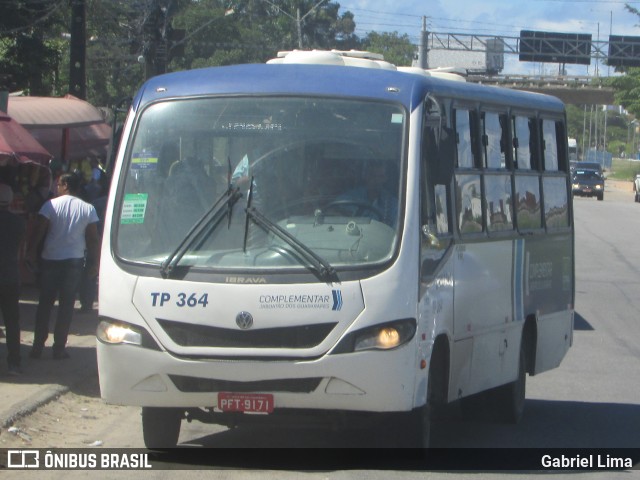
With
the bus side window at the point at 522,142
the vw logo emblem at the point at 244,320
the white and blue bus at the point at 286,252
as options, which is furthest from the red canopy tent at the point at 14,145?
the vw logo emblem at the point at 244,320

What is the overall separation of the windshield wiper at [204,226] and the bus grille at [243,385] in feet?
2.20

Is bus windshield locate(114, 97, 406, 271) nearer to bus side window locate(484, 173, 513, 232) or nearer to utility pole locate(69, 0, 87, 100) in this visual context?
bus side window locate(484, 173, 513, 232)

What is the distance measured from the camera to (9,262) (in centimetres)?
1009

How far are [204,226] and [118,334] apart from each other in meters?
0.87

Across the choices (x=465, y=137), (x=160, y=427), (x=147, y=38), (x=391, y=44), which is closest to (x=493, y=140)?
(x=465, y=137)

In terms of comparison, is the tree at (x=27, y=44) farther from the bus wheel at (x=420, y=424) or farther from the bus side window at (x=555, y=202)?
the bus wheel at (x=420, y=424)

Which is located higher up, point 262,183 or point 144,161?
point 144,161

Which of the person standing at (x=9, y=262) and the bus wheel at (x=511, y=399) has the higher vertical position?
the person standing at (x=9, y=262)

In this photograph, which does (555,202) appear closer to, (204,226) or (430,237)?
(430,237)

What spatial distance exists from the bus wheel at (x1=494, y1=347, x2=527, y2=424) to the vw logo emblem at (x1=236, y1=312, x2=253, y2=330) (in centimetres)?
362

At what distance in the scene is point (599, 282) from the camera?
73.6 ft

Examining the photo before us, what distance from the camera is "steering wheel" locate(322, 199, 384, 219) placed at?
23.5 feet

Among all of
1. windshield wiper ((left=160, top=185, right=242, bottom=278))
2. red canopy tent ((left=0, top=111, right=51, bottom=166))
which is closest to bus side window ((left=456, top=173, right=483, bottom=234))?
windshield wiper ((left=160, top=185, right=242, bottom=278))

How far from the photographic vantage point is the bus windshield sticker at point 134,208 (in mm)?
7383
